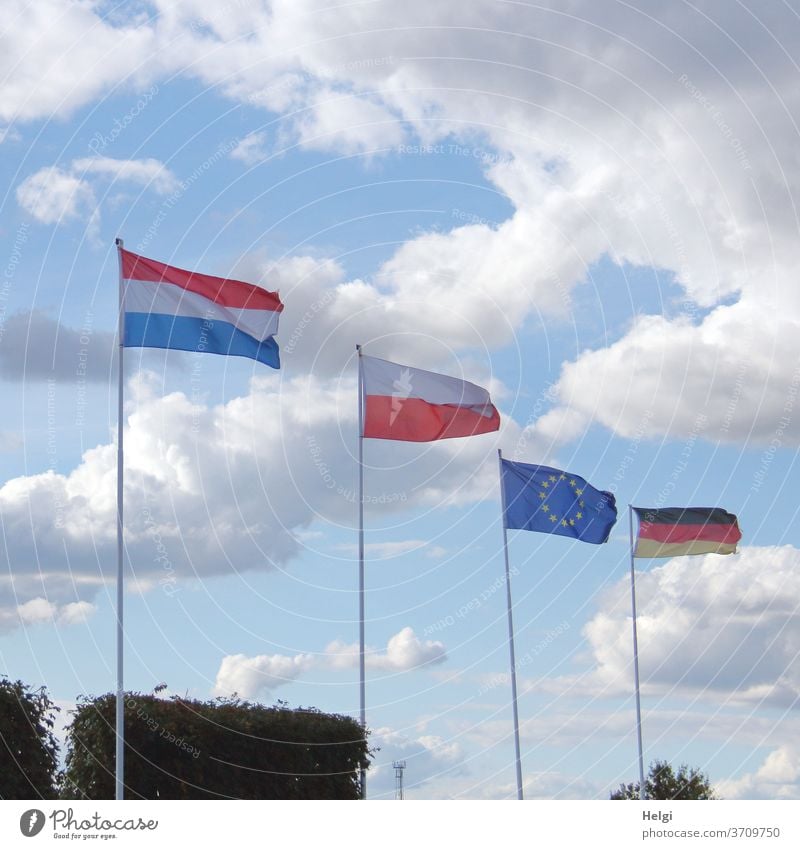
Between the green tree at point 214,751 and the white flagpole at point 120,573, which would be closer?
the white flagpole at point 120,573

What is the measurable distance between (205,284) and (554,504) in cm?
1562

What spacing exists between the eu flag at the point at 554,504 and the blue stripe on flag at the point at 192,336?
43.3 feet

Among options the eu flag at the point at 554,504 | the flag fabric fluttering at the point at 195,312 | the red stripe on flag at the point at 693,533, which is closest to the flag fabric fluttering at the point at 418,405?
the eu flag at the point at 554,504

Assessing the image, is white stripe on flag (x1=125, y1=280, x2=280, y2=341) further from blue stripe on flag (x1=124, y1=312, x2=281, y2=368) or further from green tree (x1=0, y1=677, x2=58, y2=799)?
green tree (x1=0, y1=677, x2=58, y2=799)

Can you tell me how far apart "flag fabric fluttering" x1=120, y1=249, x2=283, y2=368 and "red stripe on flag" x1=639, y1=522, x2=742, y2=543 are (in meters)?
20.2

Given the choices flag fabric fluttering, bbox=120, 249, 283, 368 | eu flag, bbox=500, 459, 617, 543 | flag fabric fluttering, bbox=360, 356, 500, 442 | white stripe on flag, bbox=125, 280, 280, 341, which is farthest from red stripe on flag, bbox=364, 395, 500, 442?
white stripe on flag, bbox=125, 280, 280, 341

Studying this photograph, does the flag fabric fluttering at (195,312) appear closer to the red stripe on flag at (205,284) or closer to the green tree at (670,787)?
the red stripe on flag at (205,284)

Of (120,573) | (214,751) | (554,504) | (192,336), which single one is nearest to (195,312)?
(192,336)

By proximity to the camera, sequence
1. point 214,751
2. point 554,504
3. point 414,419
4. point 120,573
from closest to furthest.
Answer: point 120,573 < point 214,751 < point 414,419 < point 554,504

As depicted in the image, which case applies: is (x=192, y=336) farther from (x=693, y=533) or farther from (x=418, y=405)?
(x=693, y=533)

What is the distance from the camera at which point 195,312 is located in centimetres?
2780

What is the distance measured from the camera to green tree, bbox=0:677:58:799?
2805 centimetres

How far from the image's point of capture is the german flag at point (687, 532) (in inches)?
1720
